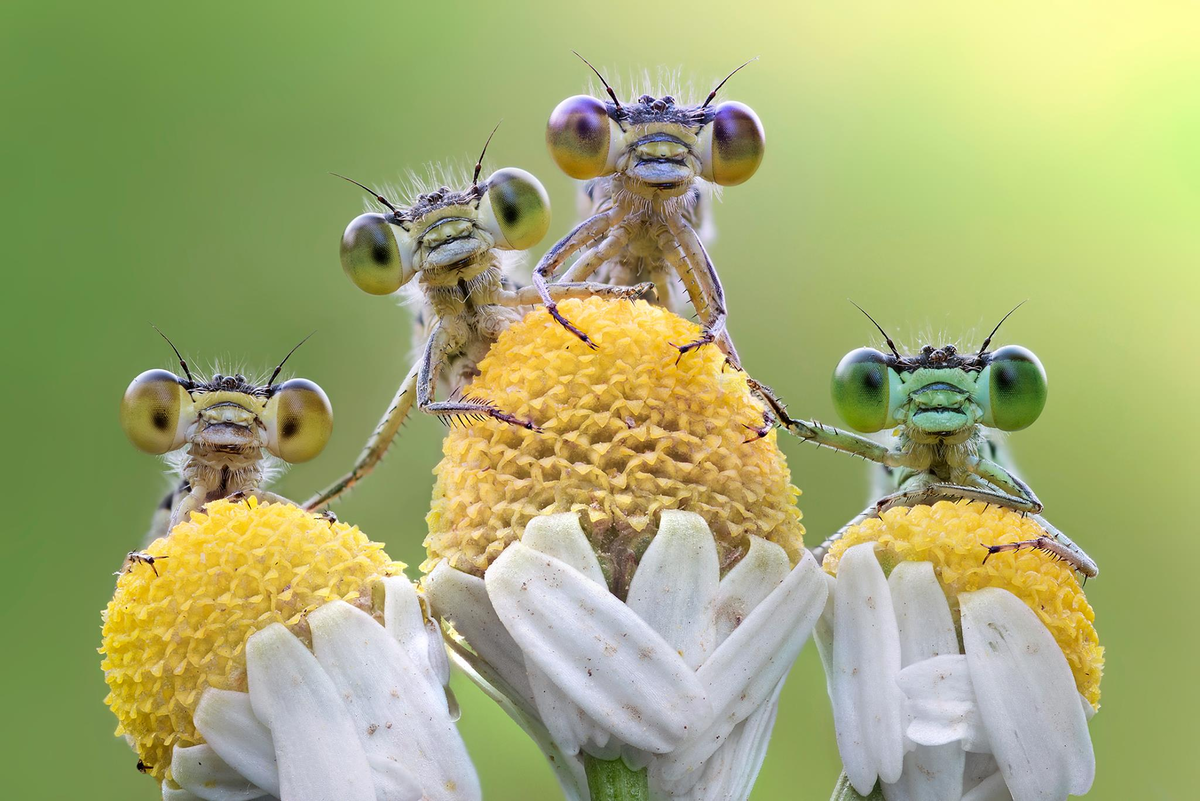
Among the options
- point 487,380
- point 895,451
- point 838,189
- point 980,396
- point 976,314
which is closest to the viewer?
point 487,380

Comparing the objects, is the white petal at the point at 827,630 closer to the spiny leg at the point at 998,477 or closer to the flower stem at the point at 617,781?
the flower stem at the point at 617,781

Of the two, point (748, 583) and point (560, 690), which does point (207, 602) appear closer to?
point (560, 690)

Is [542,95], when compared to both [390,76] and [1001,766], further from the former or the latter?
[1001,766]

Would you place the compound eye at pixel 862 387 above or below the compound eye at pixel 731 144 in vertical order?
below

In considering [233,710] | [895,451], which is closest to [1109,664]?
[895,451]

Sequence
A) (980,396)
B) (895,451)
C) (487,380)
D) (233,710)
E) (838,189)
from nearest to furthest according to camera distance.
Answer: (233,710) < (487,380) < (980,396) < (895,451) < (838,189)

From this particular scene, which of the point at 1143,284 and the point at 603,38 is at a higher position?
the point at 603,38

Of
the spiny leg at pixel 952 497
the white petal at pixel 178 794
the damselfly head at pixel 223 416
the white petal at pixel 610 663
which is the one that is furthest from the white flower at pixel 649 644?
the damselfly head at pixel 223 416

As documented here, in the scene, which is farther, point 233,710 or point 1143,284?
point 1143,284
